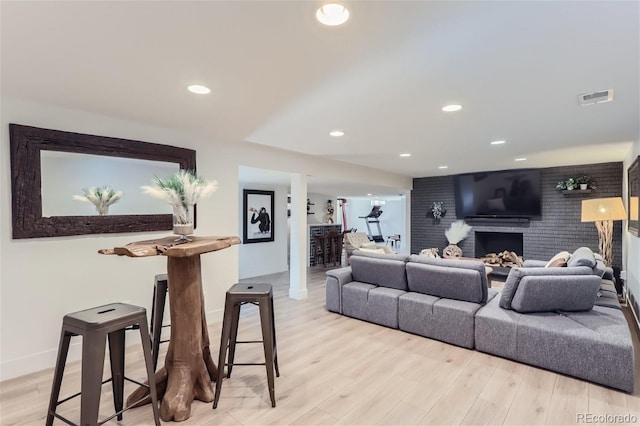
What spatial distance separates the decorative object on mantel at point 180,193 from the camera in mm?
2084

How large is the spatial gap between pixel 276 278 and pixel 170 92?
4648 millimetres

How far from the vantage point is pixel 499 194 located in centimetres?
668

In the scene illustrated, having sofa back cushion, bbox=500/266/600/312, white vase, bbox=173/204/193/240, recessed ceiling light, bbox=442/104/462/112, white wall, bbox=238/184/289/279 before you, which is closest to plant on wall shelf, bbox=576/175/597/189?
sofa back cushion, bbox=500/266/600/312

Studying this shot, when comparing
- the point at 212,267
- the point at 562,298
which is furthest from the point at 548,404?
the point at 212,267

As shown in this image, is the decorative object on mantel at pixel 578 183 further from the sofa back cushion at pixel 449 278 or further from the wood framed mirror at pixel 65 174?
the wood framed mirror at pixel 65 174

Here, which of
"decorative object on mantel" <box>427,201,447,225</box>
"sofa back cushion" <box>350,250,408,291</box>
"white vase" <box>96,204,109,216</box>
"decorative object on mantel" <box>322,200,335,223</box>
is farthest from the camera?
"decorative object on mantel" <box>322,200,335,223</box>

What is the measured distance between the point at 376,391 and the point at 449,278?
1545 mm

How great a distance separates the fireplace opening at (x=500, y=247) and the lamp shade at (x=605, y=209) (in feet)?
6.37

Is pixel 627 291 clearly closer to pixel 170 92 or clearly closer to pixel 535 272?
pixel 535 272

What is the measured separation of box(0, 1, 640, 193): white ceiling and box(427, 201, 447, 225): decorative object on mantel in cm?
431

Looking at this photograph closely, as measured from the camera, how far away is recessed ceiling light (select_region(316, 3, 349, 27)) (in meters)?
1.39

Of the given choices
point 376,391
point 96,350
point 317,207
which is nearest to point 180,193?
point 96,350

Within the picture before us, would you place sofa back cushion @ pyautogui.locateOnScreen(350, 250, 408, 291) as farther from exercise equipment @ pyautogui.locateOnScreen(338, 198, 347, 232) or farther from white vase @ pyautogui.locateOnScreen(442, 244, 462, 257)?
exercise equipment @ pyautogui.locateOnScreen(338, 198, 347, 232)

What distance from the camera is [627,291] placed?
4586 mm
